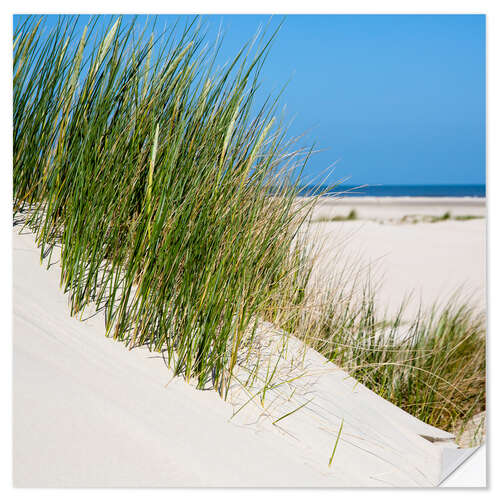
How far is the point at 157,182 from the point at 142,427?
0.75 m

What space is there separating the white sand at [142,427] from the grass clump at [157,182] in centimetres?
8

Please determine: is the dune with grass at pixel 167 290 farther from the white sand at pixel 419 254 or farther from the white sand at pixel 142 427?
the white sand at pixel 419 254

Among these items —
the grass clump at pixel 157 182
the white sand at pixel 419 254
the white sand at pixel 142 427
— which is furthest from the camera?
the white sand at pixel 419 254

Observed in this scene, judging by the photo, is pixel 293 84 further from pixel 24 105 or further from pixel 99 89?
pixel 24 105

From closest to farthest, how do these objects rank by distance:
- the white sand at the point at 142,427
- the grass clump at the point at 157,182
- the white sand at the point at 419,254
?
1. the white sand at the point at 142,427
2. the grass clump at the point at 157,182
3. the white sand at the point at 419,254

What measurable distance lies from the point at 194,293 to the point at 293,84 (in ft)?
3.11

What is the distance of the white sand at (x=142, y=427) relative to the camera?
149 centimetres

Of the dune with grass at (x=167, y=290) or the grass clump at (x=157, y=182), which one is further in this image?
the grass clump at (x=157, y=182)

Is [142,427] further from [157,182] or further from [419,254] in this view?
[419,254]

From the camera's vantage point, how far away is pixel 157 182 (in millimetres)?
1718

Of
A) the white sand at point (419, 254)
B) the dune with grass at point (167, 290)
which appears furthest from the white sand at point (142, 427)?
the white sand at point (419, 254)

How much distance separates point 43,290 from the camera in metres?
1.76
